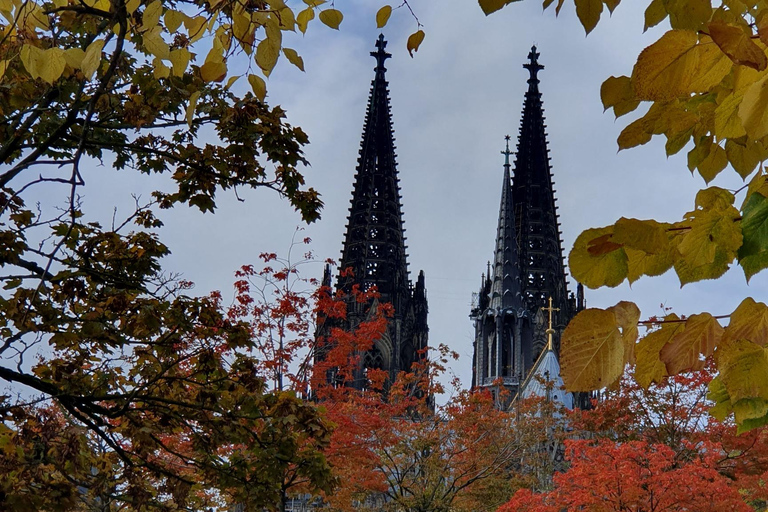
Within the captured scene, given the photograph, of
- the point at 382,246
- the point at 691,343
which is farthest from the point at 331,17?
the point at 382,246

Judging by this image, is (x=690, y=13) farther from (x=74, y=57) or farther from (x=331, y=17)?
(x=74, y=57)

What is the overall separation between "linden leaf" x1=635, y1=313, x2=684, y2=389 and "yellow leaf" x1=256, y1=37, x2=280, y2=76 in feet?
5.36

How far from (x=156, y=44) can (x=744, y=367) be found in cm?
219

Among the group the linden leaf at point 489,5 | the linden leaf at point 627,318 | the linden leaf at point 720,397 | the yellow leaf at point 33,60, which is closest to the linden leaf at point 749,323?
the linden leaf at point 627,318

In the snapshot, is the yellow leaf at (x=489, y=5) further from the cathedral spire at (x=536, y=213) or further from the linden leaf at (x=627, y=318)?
the cathedral spire at (x=536, y=213)

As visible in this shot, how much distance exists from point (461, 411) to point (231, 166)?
54.8 feet

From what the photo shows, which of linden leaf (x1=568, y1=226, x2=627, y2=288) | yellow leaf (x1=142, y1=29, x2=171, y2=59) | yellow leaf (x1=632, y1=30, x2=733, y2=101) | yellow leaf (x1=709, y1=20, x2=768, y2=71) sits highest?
yellow leaf (x1=142, y1=29, x2=171, y2=59)

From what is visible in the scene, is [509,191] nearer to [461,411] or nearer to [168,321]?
[461,411]

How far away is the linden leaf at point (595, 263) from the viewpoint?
257cm

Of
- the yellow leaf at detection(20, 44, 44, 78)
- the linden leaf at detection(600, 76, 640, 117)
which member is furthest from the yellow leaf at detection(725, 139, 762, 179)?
the yellow leaf at detection(20, 44, 44, 78)

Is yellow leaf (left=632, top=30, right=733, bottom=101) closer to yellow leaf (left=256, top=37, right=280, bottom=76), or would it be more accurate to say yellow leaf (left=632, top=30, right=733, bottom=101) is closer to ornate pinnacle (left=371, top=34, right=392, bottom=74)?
yellow leaf (left=256, top=37, right=280, bottom=76)

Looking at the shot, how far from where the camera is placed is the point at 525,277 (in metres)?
63.2

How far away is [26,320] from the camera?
7840 mm

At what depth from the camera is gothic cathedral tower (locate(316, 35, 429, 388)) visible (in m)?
54.2
